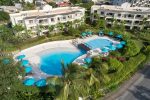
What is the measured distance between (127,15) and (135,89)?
1145 inches

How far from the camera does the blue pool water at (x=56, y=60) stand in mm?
35631

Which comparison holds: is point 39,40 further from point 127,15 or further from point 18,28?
point 127,15

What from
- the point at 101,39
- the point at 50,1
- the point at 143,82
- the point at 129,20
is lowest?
the point at 143,82

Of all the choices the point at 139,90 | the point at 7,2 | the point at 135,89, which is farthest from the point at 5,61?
the point at 7,2

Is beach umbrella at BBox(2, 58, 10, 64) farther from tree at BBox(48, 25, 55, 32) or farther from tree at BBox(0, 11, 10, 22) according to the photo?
tree at BBox(0, 11, 10, 22)

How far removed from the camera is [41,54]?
135 feet

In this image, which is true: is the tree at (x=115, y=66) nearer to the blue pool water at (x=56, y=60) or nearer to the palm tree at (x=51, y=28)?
the blue pool water at (x=56, y=60)

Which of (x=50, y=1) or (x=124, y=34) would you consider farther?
(x=50, y=1)

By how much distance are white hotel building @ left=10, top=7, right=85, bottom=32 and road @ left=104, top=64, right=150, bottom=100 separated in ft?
84.6

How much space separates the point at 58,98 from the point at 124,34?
33696 mm

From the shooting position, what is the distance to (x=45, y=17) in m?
47.8

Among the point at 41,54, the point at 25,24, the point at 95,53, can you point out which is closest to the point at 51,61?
the point at 41,54

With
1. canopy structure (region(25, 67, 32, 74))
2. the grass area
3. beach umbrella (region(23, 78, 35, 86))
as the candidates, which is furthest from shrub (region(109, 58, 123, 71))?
the grass area

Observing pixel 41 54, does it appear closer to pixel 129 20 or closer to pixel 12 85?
pixel 12 85
